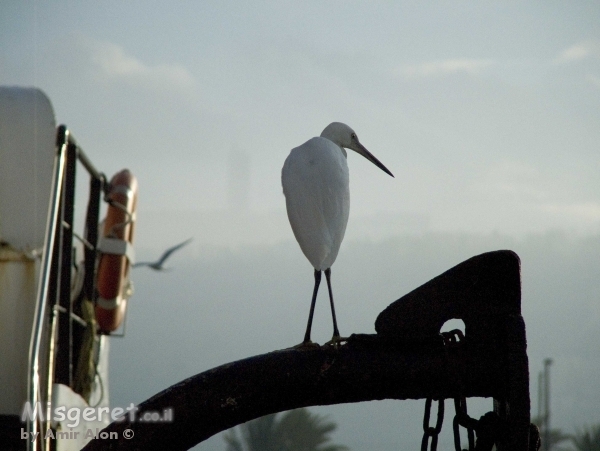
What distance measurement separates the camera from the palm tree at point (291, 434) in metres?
21.6

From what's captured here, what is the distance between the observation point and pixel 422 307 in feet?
4.82

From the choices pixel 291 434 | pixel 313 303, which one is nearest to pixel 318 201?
pixel 313 303

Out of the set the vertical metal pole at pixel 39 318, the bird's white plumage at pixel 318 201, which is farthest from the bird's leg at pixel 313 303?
the vertical metal pole at pixel 39 318

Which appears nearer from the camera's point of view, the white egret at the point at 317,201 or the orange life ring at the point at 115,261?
the white egret at the point at 317,201

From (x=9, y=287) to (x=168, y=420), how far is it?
3.06 metres

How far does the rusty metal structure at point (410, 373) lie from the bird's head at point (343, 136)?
336 cm

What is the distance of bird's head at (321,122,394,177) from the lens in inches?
188

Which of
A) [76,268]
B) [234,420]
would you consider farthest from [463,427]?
[76,268]

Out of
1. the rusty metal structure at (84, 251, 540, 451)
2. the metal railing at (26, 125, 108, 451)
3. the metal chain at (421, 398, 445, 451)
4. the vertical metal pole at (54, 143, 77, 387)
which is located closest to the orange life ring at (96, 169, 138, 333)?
the metal railing at (26, 125, 108, 451)

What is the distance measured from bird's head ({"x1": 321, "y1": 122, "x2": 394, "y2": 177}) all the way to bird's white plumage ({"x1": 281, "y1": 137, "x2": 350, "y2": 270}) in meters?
0.91

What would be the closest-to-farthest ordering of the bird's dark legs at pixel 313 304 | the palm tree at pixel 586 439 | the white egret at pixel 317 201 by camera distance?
the bird's dark legs at pixel 313 304
the white egret at pixel 317 201
the palm tree at pixel 586 439

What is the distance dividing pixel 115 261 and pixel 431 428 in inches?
216

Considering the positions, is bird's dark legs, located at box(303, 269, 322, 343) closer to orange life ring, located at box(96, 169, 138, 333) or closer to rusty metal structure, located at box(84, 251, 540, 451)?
rusty metal structure, located at box(84, 251, 540, 451)

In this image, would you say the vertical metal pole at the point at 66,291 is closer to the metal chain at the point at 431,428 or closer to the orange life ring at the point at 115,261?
the orange life ring at the point at 115,261
